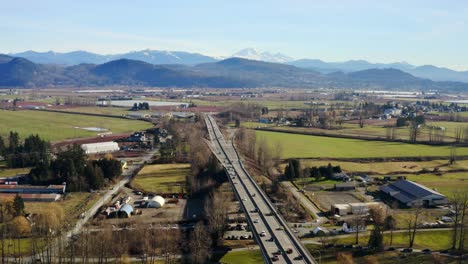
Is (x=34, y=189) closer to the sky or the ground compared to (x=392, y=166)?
closer to the ground

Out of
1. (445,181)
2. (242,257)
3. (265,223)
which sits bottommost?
(242,257)

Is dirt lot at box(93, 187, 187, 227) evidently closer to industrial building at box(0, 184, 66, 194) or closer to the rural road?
industrial building at box(0, 184, 66, 194)

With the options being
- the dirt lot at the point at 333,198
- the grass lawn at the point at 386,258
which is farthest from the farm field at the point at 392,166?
the grass lawn at the point at 386,258

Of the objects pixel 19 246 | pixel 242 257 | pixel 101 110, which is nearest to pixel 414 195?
pixel 242 257

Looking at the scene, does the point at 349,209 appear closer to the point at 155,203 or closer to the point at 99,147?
the point at 155,203

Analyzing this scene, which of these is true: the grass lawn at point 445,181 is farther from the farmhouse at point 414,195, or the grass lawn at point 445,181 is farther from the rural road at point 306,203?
the rural road at point 306,203

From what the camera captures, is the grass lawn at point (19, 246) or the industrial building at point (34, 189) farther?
the industrial building at point (34, 189)

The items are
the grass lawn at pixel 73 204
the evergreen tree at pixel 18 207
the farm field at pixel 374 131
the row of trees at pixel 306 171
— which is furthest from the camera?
the farm field at pixel 374 131

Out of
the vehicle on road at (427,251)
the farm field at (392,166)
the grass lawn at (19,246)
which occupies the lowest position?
the grass lawn at (19,246)
